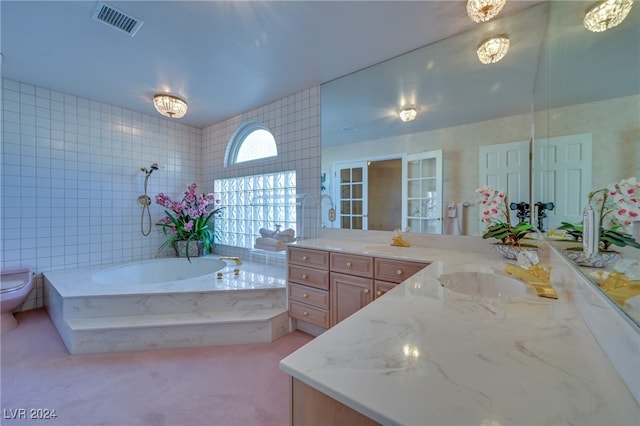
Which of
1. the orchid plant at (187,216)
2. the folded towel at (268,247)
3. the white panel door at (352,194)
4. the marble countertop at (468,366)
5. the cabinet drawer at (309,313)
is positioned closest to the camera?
the marble countertop at (468,366)

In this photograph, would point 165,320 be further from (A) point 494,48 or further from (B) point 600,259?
(A) point 494,48

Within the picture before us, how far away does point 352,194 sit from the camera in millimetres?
2451

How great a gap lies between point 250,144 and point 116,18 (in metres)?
1.89

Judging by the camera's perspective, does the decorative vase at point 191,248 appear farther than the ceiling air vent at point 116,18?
Yes

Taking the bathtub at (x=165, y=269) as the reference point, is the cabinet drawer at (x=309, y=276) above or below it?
above

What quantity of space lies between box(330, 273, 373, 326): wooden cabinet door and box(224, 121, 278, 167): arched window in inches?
73.8

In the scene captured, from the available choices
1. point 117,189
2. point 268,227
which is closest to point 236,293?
point 268,227

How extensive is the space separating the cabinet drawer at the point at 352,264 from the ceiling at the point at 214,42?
166 centimetres

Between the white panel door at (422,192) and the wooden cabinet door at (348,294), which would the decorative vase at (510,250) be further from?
the wooden cabinet door at (348,294)

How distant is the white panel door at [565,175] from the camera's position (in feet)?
2.81

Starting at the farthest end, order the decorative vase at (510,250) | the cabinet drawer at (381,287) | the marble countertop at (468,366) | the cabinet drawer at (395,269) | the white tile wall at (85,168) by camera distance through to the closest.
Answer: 1. the white tile wall at (85,168)
2. the cabinet drawer at (381,287)
3. the cabinet drawer at (395,269)
4. the decorative vase at (510,250)
5. the marble countertop at (468,366)

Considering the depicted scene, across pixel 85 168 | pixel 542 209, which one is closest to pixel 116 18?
pixel 85 168

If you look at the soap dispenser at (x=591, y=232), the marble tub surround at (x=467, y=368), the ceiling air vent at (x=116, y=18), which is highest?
the ceiling air vent at (x=116, y=18)

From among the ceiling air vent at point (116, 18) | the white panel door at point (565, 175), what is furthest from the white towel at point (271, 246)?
the white panel door at point (565, 175)
